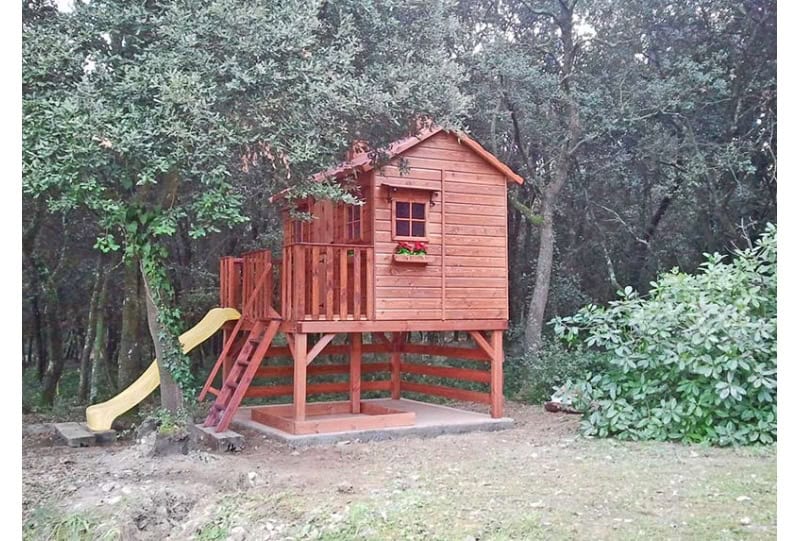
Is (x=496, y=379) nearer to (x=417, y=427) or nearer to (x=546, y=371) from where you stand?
(x=417, y=427)

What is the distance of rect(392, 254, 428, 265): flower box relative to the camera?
6852 millimetres

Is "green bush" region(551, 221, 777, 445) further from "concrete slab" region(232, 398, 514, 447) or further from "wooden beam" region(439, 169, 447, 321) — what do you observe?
"wooden beam" region(439, 169, 447, 321)

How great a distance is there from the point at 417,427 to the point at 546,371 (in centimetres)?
299

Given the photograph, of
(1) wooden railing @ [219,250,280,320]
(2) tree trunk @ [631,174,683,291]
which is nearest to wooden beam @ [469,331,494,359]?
(1) wooden railing @ [219,250,280,320]

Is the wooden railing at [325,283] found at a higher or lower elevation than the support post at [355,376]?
higher

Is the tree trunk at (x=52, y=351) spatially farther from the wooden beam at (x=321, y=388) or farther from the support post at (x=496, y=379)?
the support post at (x=496, y=379)

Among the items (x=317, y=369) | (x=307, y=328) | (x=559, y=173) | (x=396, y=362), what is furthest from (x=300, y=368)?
(x=559, y=173)

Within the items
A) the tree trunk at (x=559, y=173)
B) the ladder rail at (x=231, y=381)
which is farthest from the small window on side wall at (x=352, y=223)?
the tree trunk at (x=559, y=173)

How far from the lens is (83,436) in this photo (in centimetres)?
643

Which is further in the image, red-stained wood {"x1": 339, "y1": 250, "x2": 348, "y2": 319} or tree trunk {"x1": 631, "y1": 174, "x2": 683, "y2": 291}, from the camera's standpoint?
tree trunk {"x1": 631, "y1": 174, "x2": 683, "y2": 291}

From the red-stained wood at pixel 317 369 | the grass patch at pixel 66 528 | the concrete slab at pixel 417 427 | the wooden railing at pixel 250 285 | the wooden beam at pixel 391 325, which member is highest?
the wooden railing at pixel 250 285

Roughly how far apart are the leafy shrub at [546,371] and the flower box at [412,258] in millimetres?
2663

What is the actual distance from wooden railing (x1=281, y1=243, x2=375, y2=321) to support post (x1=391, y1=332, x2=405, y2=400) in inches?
87.7

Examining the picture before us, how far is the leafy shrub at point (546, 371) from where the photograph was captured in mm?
8867
